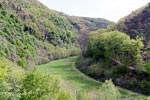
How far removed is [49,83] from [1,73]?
5.27 metres

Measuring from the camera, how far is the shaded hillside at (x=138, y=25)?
127 ft

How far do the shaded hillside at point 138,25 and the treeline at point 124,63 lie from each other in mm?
7033

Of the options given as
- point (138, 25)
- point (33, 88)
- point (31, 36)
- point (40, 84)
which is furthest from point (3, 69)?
point (31, 36)

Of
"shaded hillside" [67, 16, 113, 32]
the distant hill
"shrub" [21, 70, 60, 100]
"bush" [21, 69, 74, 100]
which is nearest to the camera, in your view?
"bush" [21, 69, 74, 100]

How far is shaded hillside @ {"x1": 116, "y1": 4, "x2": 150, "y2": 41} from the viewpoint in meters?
38.8

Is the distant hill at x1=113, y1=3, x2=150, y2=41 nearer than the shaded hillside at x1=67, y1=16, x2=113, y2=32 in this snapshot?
Yes

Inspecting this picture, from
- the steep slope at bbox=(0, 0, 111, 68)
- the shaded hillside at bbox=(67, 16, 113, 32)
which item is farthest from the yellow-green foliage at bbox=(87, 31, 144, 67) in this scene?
the shaded hillside at bbox=(67, 16, 113, 32)

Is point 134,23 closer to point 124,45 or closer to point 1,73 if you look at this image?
point 124,45

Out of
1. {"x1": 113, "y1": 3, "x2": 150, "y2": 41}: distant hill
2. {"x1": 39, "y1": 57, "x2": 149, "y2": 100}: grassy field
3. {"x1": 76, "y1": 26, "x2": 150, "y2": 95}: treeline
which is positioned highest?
{"x1": 113, "y1": 3, "x2": 150, "y2": 41}: distant hill

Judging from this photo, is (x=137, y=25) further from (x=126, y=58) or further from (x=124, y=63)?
(x=124, y=63)

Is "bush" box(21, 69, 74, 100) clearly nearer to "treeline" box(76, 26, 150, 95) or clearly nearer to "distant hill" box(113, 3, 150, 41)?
"treeline" box(76, 26, 150, 95)

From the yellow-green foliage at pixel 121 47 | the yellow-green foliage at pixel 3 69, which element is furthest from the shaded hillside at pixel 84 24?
the yellow-green foliage at pixel 3 69

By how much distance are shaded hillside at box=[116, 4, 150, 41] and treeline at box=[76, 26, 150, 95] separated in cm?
703

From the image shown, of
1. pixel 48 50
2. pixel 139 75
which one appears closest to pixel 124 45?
pixel 139 75
